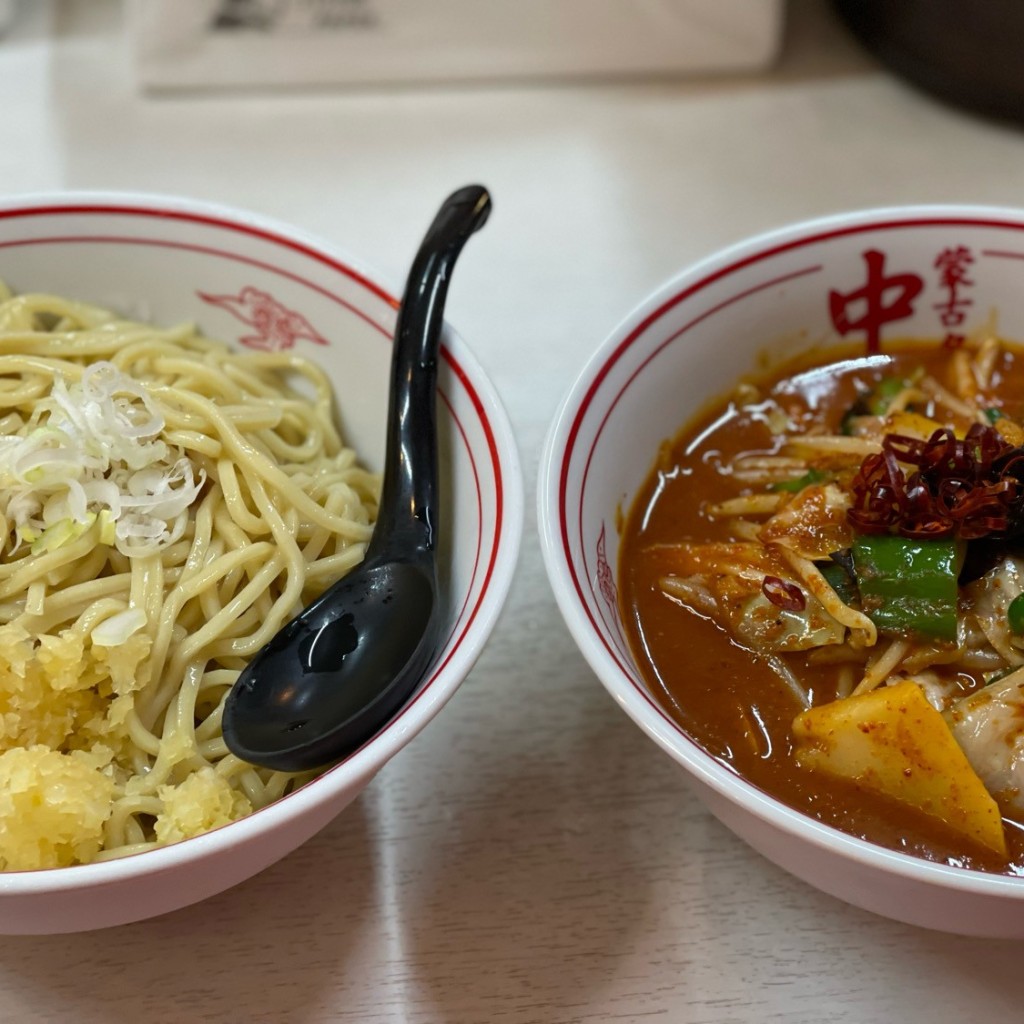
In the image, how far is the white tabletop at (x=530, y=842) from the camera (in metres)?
1.25

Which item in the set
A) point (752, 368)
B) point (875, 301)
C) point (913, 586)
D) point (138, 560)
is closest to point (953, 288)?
point (875, 301)

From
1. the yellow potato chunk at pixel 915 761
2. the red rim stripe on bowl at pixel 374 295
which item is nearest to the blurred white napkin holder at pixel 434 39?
the red rim stripe on bowl at pixel 374 295

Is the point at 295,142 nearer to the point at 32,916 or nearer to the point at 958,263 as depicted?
the point at 958,263

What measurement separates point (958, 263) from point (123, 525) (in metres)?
1.33

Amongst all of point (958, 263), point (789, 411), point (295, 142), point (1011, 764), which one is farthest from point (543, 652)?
point (295, 142)

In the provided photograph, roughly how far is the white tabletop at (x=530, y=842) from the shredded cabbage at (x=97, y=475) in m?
0.42

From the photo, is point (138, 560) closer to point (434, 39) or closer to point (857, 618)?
point (857, 618)

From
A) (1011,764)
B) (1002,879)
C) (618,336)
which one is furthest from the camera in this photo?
(618,336)

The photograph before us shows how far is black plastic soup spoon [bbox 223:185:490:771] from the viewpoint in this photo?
1.17 meters

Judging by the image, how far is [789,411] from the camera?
1.70 metres

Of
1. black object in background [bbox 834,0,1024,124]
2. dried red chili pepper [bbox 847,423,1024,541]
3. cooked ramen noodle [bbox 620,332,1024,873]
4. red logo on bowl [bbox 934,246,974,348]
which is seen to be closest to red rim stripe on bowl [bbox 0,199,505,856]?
cooked ramen noodle [bbox 620,332,1024,873]

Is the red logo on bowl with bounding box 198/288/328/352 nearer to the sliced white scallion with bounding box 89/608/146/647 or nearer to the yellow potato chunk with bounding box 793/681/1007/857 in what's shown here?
the sliced white scallion with bounding box 89/608/146/647

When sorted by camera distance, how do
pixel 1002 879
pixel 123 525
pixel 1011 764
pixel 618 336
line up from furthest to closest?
pixel 618 336 → pixel 123 525 → pixel 1011 764 → pixel 1002 879

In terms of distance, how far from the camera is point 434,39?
2521mm
